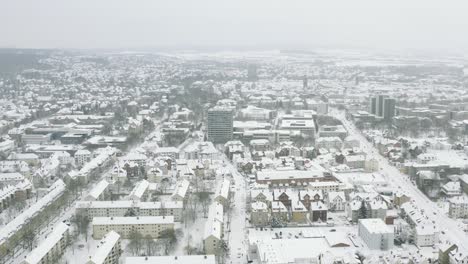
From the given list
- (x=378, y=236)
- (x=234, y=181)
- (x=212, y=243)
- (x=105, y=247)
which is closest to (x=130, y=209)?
(x=105, y=247)

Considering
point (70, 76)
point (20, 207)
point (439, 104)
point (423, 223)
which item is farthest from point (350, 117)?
point (70, 76)

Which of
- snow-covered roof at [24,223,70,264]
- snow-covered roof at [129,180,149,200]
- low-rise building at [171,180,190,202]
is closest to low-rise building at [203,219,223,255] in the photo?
low-rise building at [171,180,190,202]

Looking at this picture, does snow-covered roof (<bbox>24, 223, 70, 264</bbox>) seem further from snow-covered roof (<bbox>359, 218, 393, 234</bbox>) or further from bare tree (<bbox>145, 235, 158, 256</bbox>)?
snow-covered roof (<bbox>359, 218, 393, 234</bbox>)

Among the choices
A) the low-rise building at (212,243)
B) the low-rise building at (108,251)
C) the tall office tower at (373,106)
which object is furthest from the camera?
the tall office tower at (373,106)

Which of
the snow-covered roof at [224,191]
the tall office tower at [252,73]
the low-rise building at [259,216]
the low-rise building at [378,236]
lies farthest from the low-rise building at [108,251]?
the tall office tower at [252,73]

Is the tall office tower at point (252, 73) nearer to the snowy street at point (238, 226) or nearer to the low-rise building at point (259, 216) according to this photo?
the snowy street at point (238, 226)

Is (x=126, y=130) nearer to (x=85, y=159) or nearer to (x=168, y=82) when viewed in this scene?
(x=85, y=159)
